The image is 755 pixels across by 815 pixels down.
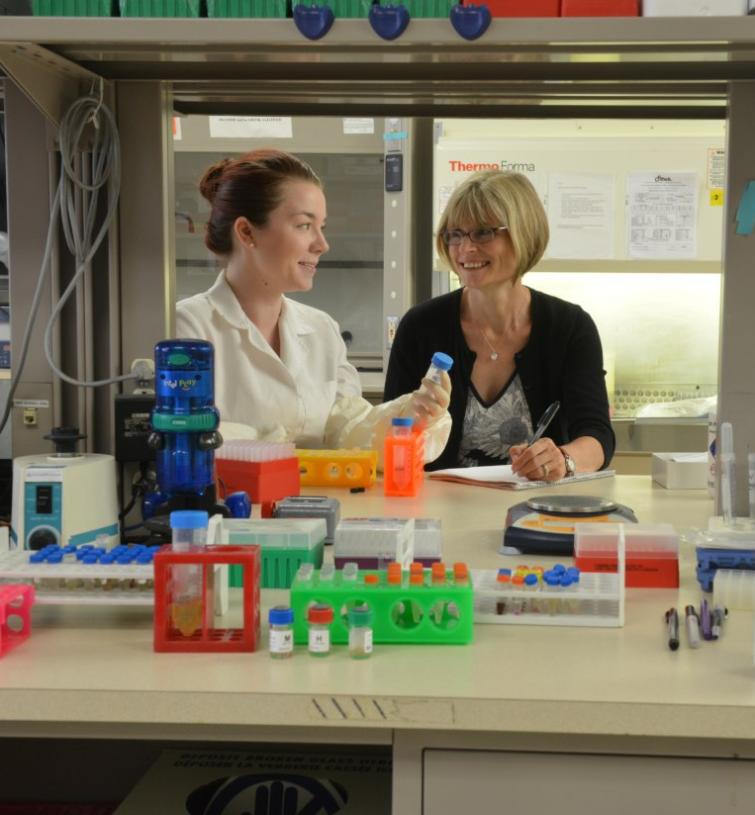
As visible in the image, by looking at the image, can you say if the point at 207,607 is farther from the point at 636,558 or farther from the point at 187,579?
the point at 636,558

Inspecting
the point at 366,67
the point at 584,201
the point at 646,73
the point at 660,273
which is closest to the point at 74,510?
the point at 366,67

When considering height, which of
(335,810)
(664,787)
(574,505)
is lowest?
(335,810)

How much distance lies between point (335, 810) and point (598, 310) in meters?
2.90

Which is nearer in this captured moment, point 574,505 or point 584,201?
point 574,505

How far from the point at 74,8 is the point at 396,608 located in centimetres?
95

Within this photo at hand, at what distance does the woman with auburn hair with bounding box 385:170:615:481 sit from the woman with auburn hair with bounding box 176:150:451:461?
0.26m

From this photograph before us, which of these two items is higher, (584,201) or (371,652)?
(584,201)

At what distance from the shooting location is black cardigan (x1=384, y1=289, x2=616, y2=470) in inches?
101

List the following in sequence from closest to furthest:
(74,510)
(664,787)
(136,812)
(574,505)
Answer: (664,787) < (136,812) < (74,510) < (574,505)

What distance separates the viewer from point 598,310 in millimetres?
3822

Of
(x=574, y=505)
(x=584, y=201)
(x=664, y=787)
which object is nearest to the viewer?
(x=664, y=787)

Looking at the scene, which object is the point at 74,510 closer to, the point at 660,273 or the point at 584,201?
the point at 584,201

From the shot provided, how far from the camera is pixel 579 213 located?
3.55 metres

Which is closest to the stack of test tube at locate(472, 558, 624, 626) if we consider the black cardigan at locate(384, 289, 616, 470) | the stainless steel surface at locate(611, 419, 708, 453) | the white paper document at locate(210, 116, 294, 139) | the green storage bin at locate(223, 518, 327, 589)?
the green storage bin at locate(223, 518, 327, 589)
